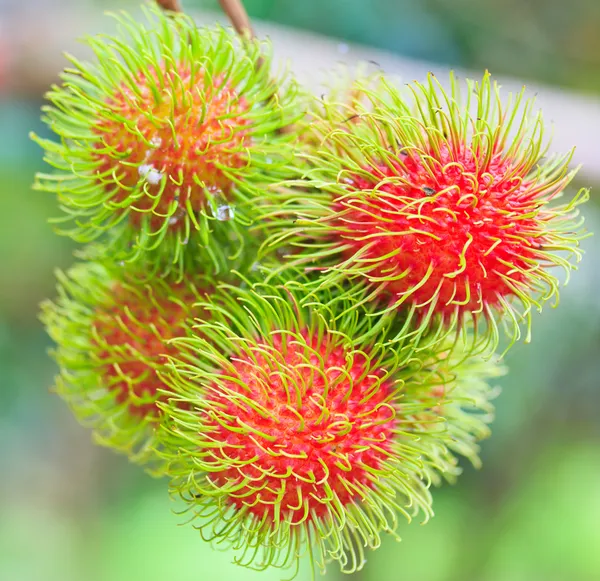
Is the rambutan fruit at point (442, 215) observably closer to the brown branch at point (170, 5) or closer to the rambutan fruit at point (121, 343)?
the rambutan fruit at point (121, 343)

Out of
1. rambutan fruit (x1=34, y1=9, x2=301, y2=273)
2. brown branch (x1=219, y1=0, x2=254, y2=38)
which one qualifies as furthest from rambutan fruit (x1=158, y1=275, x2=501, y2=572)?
brown branch (x1=219, y1=0, x2=254, y2=38)

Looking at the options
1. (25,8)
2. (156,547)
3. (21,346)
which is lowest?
(156,547)

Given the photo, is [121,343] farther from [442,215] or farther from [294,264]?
[442,215]

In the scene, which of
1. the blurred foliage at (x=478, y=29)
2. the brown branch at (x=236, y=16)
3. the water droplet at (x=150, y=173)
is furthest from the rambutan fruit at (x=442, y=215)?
the blurred foliage at (x=478, y=29)

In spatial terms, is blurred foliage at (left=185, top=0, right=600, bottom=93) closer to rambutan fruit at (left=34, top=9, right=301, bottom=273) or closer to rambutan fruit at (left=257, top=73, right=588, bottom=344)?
rambutan fruit at (left=34, top=9, right=301, bottom=273)

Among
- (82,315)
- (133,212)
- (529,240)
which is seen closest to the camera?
(529,240)

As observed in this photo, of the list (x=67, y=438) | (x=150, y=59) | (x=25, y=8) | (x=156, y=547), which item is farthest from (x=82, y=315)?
(x=67, y=438)

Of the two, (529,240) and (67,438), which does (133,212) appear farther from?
(67,438)
